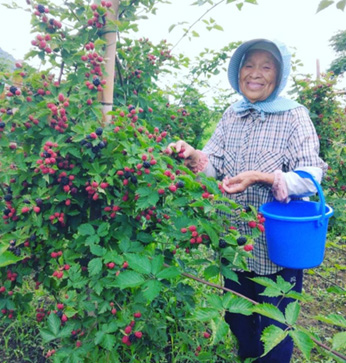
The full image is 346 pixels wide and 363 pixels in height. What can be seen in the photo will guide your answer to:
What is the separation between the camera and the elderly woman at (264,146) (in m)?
1.60

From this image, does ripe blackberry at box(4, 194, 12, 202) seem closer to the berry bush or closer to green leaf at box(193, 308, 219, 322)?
the berry bush

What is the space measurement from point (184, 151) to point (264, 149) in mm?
459

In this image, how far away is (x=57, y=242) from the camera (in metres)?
1.51

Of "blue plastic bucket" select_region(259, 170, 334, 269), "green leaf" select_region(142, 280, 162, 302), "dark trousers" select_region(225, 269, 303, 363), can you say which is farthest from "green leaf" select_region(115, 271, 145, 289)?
"dark trousers" select_region(225, 269, 303, 363)

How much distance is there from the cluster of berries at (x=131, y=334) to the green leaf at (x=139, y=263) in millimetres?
438

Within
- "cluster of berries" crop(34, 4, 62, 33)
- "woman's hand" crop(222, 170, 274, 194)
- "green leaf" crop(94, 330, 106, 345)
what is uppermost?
"cluster of berries" crop(34, 4, 62, 33)

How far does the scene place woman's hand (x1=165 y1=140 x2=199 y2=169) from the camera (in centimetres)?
141

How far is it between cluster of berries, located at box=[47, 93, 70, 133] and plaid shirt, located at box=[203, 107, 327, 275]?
2.85 ft

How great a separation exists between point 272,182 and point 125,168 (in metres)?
0.66

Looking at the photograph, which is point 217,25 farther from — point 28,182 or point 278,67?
point 28,182

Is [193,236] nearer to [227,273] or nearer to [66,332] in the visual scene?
[227,273]

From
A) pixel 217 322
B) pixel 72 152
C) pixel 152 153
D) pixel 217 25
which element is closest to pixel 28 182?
pixel 72 152

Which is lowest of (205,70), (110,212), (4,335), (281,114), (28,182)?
(4,335)

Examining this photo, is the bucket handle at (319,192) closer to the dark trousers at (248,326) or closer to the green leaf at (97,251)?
the dark trousers at (248,326)
